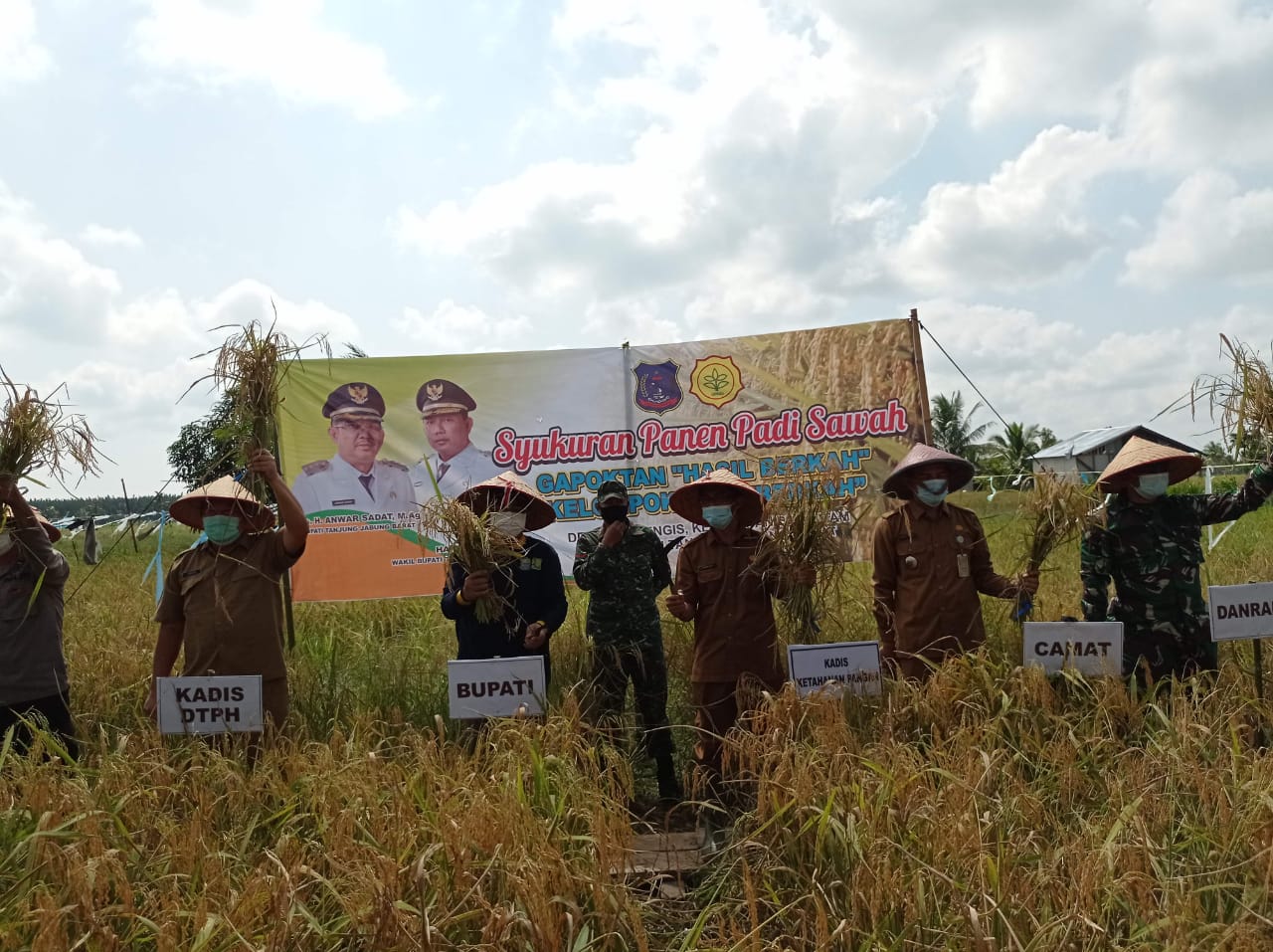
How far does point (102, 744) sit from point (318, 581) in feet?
9.97

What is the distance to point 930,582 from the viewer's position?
3.95 metres

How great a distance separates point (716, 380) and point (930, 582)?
2925mm

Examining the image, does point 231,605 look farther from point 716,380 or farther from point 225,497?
point 716,380

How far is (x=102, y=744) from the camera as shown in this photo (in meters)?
3.31

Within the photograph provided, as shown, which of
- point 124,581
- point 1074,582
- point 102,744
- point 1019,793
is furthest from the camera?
point 124,581

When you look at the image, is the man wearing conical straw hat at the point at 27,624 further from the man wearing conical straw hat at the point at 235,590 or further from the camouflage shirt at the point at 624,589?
the camouflage shirt at the point at 624,589

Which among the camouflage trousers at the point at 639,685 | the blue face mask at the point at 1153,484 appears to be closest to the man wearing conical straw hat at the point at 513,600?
the camouflage trousers at the point at 639,685

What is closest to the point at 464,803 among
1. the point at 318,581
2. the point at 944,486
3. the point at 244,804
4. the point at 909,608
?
the point at 244,804

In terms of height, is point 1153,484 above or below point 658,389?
below

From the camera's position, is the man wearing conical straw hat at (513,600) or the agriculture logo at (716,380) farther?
the agriculture logo at (716,380)

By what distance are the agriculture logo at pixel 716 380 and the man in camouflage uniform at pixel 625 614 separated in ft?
8.04

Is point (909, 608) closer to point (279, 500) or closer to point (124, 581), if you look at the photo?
point (279, 500)

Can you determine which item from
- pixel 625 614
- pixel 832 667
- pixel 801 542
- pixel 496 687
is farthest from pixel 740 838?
pixel 625 614

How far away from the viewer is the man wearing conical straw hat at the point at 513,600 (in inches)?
151
